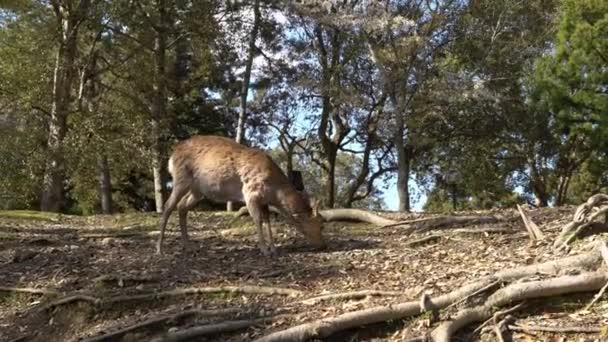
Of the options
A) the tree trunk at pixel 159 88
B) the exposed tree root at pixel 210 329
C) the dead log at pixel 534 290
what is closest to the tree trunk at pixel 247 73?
the tree trunk at pixel 159 88

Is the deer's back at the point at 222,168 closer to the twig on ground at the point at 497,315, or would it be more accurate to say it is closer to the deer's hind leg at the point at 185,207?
the deer's hind leg at the point at 185,207

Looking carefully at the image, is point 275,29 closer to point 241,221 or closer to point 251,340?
point 241,221

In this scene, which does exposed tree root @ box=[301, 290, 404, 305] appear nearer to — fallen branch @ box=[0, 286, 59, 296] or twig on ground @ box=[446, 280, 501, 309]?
twig on ground @ box=[446, 280, 501, 309]

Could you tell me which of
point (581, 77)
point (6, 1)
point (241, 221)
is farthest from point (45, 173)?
point (581, 77)

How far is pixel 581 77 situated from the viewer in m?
29.9

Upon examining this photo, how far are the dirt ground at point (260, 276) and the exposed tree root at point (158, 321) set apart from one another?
0.04 meters

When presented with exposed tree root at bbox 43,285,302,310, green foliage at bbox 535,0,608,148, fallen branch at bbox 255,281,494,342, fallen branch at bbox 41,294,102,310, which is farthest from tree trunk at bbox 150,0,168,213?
fallen branch at bbox 255,281,494,342

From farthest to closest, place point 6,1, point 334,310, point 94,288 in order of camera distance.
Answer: point 6,1 < point 94,288 < point 334,310

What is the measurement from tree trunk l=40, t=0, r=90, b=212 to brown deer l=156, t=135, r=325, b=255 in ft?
35.6

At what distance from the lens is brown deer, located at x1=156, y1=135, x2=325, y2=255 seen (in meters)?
10.1

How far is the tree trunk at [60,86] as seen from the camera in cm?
2083

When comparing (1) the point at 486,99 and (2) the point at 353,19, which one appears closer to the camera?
(2) the point at 353,19

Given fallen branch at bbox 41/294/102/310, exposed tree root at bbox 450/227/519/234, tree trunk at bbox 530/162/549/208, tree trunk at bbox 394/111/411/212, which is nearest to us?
fallen branch at bbox 41/294/102/310

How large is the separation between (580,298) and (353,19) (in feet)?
65.8
